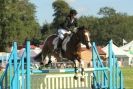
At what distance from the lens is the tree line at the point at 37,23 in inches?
3189

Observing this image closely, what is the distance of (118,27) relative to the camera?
14688 cm

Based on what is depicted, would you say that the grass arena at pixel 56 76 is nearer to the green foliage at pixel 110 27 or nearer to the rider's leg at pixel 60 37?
the rider's leg at pixel 60 37

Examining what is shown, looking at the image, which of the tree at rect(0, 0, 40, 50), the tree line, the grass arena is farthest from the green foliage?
the grass arena

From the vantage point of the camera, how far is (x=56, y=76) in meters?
14.6

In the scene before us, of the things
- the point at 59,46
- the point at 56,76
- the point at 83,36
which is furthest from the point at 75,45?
the point at 56,76

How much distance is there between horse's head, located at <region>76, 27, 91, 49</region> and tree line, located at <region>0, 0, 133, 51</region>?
2674 cm

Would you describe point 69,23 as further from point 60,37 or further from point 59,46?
point 59,46

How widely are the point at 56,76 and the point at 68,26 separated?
2289 millimetres

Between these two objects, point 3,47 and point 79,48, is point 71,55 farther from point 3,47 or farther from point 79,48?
point 3,47

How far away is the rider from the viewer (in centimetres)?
1248

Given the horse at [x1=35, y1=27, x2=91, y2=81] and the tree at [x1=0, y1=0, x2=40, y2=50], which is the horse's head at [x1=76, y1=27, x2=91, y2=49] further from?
the tree at [x1=0, y1=0, x2=40, y2=50]

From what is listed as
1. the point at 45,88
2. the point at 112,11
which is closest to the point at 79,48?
the point at 45,88

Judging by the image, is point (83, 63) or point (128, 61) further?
point (128, 61)

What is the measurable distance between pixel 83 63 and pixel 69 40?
0.70 meters
